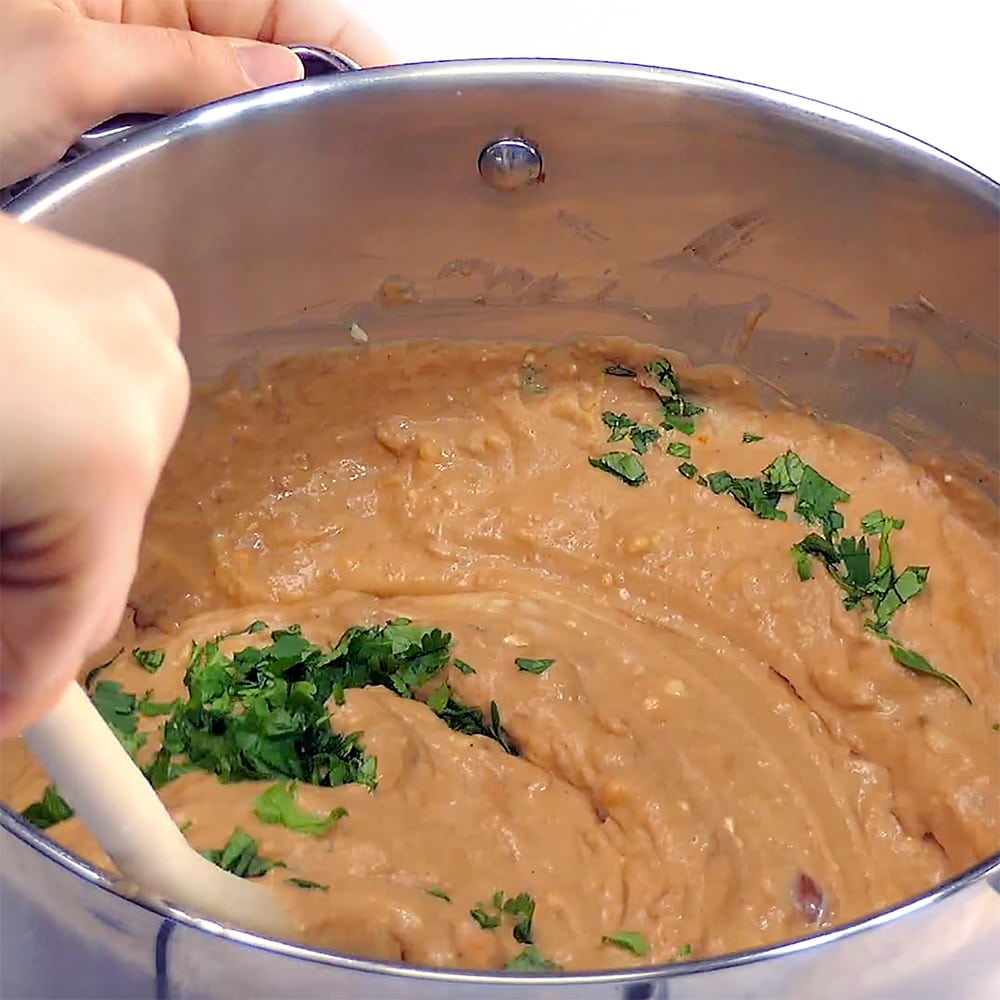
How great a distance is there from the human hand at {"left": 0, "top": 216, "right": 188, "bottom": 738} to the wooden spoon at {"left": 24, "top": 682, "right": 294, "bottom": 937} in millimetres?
164

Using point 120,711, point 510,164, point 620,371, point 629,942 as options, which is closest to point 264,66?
point 510,164

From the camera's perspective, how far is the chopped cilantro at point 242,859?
0.79 m

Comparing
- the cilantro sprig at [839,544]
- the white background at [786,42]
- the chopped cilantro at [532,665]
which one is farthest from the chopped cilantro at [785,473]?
the white background at [786,42]

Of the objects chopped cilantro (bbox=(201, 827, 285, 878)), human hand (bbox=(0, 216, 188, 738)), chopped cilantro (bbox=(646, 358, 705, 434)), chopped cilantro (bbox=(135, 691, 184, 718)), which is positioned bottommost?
chopped cilantro (bbox=(135, 691, 184, 718))

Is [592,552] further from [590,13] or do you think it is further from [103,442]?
[103,442]

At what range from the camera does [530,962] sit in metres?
0.81

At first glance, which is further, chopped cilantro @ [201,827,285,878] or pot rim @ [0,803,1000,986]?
chopped cilantro @ [201,827,285,878]

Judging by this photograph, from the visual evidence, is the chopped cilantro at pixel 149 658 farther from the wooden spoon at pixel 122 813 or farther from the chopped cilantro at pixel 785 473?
the chopped cilantro at pixel 785 473

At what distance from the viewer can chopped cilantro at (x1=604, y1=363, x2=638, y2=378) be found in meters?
1.22

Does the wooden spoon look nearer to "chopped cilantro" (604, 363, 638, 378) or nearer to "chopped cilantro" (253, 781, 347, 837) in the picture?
"chopped cilantro" (253, 781, 347, 837)

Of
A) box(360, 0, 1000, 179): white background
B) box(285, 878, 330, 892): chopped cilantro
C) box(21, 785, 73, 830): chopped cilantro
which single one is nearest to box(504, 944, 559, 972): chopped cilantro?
box(285, 878, 330, 892): chopped cilantro

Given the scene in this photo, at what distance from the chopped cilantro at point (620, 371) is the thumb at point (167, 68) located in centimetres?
42

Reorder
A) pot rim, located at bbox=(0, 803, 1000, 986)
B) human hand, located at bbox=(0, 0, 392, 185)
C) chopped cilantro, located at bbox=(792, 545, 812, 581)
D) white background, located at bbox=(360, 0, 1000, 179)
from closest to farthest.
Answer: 1. pot rim, located at bbox=(0, 803, 1000, 986)
2. human hand, located at bbox=(0, 0, 392, 185)
3. chopped cilantro, located at bbox=(792, 545, 812, 581)
4. white background, located at bbox=(360, 0, 1000, 179)

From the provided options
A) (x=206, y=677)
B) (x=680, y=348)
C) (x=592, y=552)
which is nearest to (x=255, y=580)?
(x=206, y=677)
